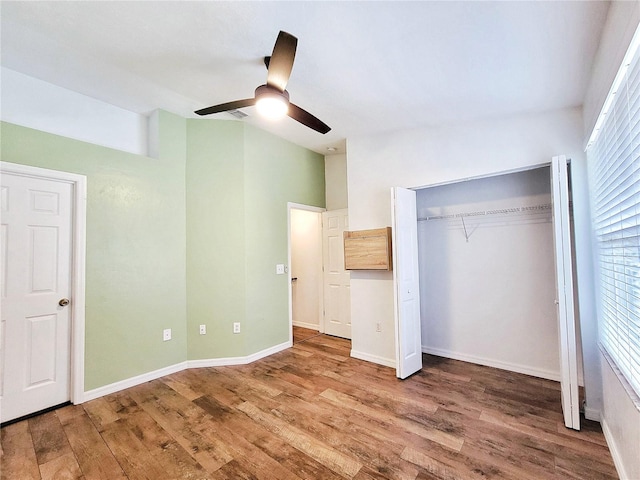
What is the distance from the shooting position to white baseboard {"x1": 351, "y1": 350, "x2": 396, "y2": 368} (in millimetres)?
3414

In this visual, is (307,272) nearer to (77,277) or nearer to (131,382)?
(131,382)

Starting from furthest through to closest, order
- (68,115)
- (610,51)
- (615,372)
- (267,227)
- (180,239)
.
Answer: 1. (267,227)
2. (180,239)
3. (68,115)
4. (615,372)
5. (610,51)

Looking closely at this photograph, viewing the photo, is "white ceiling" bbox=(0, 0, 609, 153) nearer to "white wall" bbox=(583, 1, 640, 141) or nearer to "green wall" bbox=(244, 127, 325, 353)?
"white wall" bbox=(583, 1, 640, 141)

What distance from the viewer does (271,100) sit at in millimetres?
2021

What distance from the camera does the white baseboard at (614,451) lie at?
1.69 meters

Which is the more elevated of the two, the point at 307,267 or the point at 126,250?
the point at 126,250

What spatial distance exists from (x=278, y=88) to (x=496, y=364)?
3.62m

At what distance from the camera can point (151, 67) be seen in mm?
2359

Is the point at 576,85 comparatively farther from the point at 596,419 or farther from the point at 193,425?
the point at 193,425

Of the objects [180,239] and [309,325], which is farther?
[309,325]

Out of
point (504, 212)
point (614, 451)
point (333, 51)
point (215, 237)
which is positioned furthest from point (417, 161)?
point (614, 451)

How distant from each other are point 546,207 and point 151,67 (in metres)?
3.95

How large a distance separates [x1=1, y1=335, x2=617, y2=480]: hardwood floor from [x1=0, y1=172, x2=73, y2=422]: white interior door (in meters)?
0.26

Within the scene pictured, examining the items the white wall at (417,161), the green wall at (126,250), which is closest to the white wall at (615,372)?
the white wall at (417,161)
